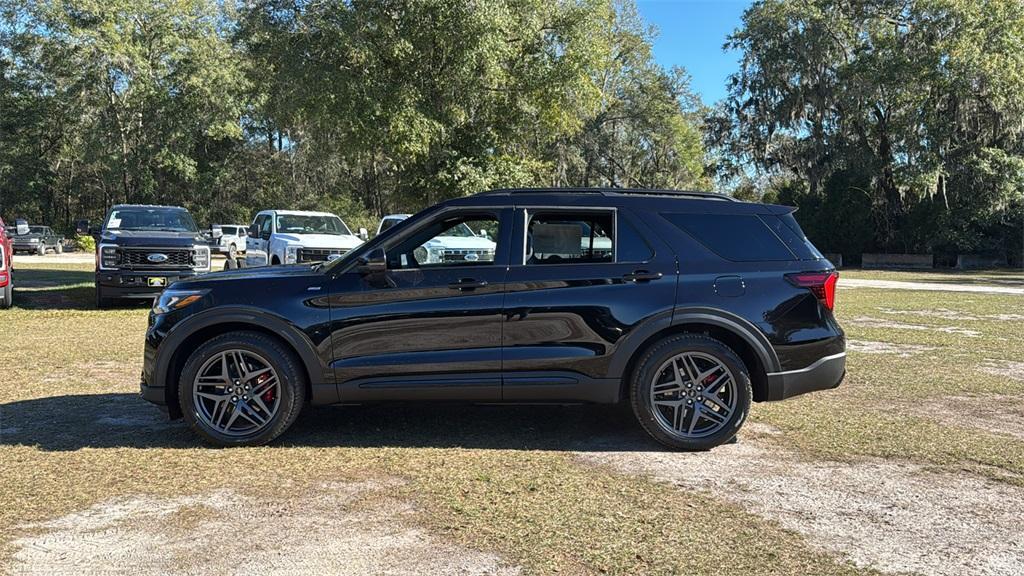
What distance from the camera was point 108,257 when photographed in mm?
→ 12906

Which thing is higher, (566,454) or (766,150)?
(766,150)

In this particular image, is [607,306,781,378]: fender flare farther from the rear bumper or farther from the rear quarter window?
the rear quarter window

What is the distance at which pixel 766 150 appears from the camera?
40.8 meters

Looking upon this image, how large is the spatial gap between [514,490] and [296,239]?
35.3 ft

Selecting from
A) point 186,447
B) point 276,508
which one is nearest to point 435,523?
point 276,508

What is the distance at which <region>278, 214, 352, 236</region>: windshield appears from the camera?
1520 cm

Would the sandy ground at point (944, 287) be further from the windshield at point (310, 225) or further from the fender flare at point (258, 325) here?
the fender flare at point (258, 325)

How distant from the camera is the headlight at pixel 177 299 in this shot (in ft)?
17.3

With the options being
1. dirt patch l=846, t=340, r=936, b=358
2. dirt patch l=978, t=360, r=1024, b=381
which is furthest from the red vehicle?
dirt patch l=978, t=360, r=1024, b=381

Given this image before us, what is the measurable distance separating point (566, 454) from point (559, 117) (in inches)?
721

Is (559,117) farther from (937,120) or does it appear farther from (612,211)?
(937,120)

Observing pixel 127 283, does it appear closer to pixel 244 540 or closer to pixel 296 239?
pixel 296 239

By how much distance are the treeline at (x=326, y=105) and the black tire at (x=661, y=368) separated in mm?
15450

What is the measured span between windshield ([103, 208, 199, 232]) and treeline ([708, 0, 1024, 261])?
30.8 meters
